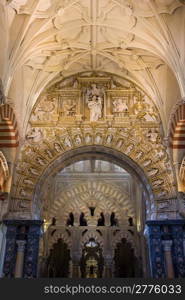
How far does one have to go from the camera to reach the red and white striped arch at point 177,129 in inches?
365

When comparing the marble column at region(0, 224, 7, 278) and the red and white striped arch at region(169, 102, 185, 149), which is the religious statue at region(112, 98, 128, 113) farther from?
the marble column at region(0, 224, 7, 278)

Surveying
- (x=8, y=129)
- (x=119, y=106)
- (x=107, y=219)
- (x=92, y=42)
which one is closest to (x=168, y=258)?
(x=119, y=106)

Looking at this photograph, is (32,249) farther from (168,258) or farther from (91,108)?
(91,108)

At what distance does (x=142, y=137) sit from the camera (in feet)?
33.0

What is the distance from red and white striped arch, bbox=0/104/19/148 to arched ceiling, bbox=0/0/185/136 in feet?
1.54

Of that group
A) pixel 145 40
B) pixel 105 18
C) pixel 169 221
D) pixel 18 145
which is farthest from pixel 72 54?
pixel 169 221

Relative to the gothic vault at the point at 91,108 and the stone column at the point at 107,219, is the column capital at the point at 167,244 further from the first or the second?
the stone column at the point at 107,219

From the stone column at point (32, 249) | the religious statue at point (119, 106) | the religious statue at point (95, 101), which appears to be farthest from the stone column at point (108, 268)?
the religious statue at point (119, 106)

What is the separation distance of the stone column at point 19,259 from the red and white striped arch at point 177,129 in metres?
5.19

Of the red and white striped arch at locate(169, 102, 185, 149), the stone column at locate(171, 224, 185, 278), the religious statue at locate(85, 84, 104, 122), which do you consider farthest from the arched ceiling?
the stone column at locate(171, 224, 185, 278)

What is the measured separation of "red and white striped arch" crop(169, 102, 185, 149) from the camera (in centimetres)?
927

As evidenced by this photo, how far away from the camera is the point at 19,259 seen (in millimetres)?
8375

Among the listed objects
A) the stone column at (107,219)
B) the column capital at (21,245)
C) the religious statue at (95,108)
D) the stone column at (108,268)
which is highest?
the religious statue at (95,108)

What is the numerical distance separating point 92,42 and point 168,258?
662 cm
